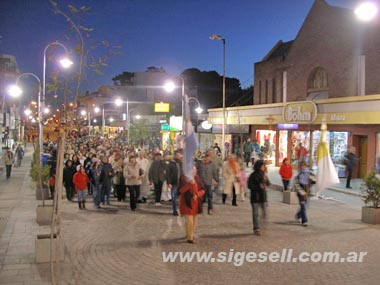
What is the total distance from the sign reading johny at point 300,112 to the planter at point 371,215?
1199cm

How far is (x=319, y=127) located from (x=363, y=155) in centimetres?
313

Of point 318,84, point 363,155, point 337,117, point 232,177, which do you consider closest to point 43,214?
point 232,177

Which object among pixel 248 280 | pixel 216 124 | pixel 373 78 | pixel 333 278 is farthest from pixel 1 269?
pixel 216 124

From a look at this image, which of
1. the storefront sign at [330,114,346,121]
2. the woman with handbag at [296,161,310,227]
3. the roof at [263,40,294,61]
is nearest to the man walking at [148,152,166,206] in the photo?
the woman with handbag at [296,161,310,227]

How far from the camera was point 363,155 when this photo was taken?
71.2 feet

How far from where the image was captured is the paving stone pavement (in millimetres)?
7453

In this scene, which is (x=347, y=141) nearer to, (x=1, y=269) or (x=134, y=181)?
(x=134, y=181)

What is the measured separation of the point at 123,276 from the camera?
7.49 meters

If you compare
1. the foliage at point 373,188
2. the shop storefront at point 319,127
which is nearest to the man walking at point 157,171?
the shop storefront at point 319,127

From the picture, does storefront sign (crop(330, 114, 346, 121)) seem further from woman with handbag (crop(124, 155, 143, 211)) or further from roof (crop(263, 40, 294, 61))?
roof (crop(263, 40, 294, 61))

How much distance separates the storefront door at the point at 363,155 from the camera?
21.5 meters

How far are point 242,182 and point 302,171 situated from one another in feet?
10.1

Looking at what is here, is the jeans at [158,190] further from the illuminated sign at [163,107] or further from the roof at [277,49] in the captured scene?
the illuminated sign at [163,107]

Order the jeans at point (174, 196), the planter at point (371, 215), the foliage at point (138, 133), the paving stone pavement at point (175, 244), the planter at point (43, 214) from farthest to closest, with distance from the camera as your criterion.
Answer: the foliage at point (138, 133) < the jeans at point (174, 196) < the planter at point (371, 215) < the planter at point (43, 214) < the paving stone pavement at point (175, 244)
